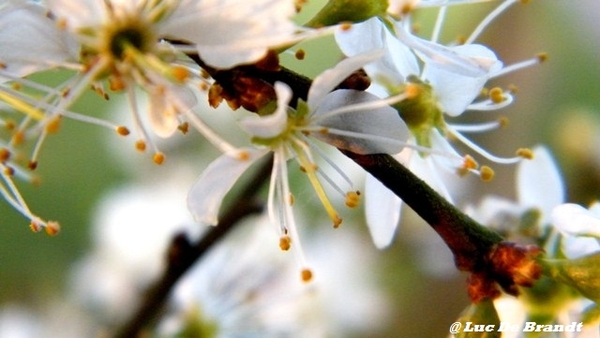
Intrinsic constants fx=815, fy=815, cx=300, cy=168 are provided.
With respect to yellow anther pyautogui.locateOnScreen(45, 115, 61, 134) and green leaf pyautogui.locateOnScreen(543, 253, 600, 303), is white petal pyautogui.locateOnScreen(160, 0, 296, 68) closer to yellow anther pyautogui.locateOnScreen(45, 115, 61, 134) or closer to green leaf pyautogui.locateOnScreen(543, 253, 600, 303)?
yellow anther pyautogui.locateOnScreen(45, 115, 61, 134)

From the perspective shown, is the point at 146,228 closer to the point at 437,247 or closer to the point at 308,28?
the point at 437,247

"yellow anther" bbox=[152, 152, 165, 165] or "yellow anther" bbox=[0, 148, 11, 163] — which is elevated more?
"yellow anther" bbox=[0, 148, 11, 163]

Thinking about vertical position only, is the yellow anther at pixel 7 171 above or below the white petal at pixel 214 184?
above

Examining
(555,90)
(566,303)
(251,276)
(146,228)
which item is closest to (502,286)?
(566,303)

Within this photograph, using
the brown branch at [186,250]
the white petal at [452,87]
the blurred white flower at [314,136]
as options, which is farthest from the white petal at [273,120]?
the brown branch at [186,250]

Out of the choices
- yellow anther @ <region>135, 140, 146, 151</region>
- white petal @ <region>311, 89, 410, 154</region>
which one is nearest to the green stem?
white petal @ <region>311, 89, 410, 154</region>

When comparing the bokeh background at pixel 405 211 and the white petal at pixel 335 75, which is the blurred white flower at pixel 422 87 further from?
the bokeh background at pixel 405 211
